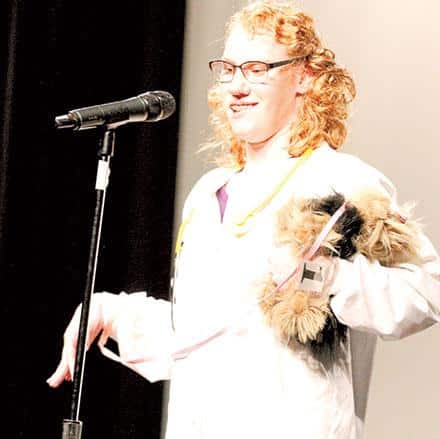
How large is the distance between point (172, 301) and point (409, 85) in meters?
0.93

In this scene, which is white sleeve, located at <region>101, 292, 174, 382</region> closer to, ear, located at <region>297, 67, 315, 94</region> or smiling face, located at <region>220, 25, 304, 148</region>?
smiling face, located at <region>220, 25, 304, 148</region>

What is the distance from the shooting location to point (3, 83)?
9.96ft

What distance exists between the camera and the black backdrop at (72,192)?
3.04 metres

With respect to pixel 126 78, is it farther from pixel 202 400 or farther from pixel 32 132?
pixel 202 400

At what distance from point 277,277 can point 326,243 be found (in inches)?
5.1

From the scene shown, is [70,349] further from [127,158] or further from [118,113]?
[127,158]

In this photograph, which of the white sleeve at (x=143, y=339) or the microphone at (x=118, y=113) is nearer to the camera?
the microphone at (x=118, y=113)

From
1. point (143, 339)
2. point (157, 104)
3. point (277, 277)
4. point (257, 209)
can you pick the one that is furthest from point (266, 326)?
point (157, 104)

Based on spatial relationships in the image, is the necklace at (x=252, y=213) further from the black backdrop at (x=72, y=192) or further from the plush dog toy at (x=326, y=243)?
the black backdrop at (x=72, y=192)

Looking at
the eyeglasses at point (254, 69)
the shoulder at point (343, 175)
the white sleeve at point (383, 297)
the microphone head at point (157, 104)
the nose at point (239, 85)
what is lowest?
the white sleeve at point (383, 297)

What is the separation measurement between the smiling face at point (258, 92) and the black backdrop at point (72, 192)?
1.11 meters

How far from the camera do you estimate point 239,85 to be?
80.0 inches

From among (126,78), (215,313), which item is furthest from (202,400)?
(126,78)

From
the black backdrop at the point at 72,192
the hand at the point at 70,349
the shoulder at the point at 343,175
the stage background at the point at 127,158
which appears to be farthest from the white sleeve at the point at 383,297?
the black backdrop at the point at 72,192
